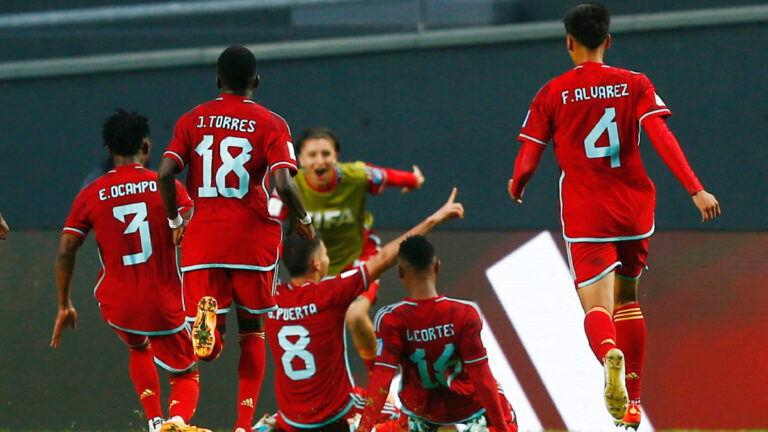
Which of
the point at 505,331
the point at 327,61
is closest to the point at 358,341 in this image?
the point at 505,331

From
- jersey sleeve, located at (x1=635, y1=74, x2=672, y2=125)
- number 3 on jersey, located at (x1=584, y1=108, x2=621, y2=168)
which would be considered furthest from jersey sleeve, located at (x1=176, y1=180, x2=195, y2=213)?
jersey sleeve, located at (x1=635, y1=74, x2=672, y2=125)

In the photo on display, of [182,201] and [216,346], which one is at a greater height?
[182,201]

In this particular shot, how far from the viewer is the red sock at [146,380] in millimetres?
6398

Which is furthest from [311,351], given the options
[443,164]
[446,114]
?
[446,114]

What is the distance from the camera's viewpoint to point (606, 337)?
531 cm

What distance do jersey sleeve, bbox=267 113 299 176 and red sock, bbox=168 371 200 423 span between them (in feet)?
4.52

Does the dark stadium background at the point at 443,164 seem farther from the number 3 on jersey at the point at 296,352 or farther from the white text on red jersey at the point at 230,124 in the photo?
the white text on red jersey at the point at 230,124

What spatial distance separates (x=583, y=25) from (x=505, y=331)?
292cm

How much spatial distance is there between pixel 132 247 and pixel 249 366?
91 centimetres

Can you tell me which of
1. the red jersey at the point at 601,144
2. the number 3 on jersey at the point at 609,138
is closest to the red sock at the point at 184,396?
the red jersey at the point at 601,144

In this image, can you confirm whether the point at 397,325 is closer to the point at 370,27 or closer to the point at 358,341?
the point at 358,341

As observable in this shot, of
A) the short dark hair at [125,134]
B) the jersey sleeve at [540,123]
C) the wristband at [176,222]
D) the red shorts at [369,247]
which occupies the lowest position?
the red shorts at [369,247]

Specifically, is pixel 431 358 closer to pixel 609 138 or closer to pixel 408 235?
pixel 408 235

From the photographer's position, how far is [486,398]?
5656 mm
